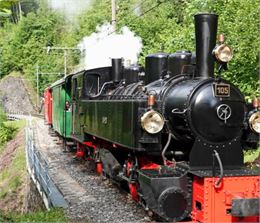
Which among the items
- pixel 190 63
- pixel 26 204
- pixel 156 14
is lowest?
pixel 26 204

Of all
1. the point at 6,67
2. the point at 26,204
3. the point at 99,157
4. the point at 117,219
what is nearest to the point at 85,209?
the point at 117,219

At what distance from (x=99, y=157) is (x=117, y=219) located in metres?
2.85

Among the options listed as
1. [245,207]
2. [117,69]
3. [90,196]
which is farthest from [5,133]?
[245,207]

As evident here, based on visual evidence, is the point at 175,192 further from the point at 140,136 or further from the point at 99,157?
the point at 99,157

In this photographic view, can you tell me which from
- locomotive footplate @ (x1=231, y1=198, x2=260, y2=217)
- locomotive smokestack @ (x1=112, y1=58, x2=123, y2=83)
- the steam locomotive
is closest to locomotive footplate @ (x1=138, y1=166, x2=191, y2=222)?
the steam locomotive

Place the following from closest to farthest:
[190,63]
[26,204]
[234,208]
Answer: [234,208] → [190,63] → [26,204]

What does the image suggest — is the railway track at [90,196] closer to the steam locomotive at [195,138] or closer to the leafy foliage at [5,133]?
the steam locomotive at [195,138]

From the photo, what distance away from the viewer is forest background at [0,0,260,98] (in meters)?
10.2

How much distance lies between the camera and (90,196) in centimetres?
862

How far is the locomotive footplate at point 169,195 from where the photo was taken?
18.7 ft

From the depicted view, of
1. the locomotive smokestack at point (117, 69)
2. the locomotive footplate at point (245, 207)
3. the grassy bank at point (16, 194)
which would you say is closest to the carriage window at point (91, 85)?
the locomotive smokestack at point (117, 69)

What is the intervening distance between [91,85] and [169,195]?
532cm

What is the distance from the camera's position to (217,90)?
595 centimetres

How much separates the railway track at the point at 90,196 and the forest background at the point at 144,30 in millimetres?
3121
